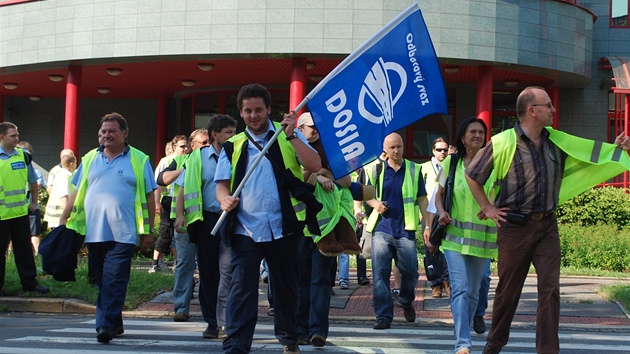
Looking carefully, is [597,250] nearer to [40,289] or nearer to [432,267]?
[432,267]

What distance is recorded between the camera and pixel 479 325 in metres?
9.38

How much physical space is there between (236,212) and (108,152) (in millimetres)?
2489

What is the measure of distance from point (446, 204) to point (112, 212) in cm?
287

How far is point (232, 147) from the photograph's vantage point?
6.84m

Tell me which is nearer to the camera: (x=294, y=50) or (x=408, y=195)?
(x=408, y=195)

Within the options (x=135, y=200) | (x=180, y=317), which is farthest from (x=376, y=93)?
(x=180, y=317)

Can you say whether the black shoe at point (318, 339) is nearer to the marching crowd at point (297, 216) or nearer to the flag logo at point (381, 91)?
the marching crowd at point (297, 216)

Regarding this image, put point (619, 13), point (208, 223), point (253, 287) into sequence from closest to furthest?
1. point (253, 287)
2. point (208, 223)
3. point (619, 13)

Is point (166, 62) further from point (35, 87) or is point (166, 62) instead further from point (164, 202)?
point (164, 202)

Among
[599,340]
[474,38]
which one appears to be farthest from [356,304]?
[474,38]

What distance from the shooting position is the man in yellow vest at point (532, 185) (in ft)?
21.8

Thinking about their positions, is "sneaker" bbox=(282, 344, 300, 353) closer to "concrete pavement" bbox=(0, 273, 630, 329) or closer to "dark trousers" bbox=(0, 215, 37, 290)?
"concrete pavement" bbox=(0, 273, 630, 329)

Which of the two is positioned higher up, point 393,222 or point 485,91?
point 485,91

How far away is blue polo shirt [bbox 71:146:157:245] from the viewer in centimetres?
844
